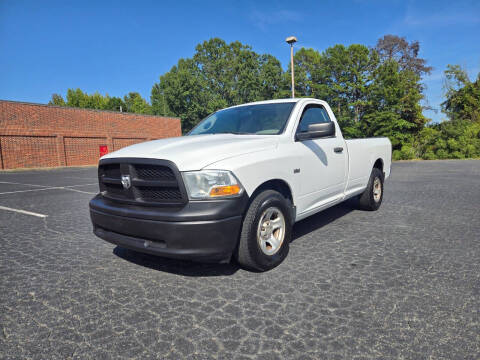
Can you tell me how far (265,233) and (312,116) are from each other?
6.47ft

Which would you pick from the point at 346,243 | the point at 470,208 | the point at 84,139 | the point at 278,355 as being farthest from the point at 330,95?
the point at 278,355

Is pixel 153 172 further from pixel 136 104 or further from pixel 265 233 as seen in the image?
pixel 136 104

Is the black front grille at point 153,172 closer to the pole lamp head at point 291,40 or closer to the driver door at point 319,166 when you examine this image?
the driver door at point 319,166

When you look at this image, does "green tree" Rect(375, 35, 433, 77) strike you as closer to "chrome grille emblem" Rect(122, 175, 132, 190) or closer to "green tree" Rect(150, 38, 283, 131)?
"green tree" Rect(150, 38, 283, 131)

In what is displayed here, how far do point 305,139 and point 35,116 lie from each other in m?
26.4

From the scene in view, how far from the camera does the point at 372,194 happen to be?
5715mm

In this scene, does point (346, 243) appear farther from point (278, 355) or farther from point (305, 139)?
point (278, 355)

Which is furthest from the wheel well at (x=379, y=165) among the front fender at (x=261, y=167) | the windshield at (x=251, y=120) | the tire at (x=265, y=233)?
the tire at (x=265, y=233)

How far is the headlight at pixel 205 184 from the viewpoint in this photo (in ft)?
8.97

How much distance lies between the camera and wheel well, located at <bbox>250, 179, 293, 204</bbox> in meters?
3.19

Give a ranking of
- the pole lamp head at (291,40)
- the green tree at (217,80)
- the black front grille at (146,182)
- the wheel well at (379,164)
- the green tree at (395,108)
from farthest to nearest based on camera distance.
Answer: the green tree at (217,80) < the green tree at (395,108) < the pole lamp head at (291,40) < the wheel well at (379,164) < the black front grille at (146,182)

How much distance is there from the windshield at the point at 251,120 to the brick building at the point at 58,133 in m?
21.4

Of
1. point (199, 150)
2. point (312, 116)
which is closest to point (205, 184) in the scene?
point (199, 150)

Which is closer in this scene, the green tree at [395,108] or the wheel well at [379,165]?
the wheel well at [379,165]
